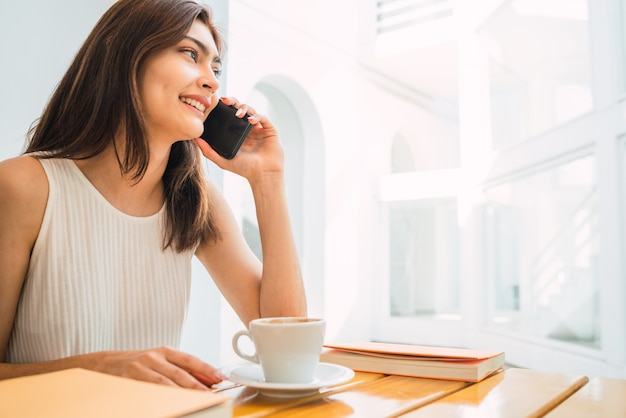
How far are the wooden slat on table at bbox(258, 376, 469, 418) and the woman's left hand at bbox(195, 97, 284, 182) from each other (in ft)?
2.05

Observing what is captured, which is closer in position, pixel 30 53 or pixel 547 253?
pixel 30 53

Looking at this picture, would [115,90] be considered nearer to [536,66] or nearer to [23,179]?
[23,179]

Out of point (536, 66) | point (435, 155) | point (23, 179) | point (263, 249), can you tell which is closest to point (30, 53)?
point (23, 179)

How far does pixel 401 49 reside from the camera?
5137 mm

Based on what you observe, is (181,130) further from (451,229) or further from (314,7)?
→ (451,229)

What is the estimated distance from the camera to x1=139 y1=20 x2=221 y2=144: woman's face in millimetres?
1075

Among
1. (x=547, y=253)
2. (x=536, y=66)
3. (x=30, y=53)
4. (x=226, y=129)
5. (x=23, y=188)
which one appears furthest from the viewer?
(x=536, y=66)

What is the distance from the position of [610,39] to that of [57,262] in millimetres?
2875

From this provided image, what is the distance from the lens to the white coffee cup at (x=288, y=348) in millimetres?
601

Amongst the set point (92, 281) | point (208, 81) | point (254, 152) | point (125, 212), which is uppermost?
point (208, 81)

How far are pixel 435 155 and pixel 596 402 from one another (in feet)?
19.6

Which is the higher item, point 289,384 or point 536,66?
point 536,66

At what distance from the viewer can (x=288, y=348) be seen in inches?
23.8

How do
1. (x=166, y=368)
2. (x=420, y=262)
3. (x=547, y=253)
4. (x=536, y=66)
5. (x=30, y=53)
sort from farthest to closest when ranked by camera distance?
1. (x=420, y=262)
2. (x=536, y=66)
3. (x=547, y=253)
4. (x=30, y=53)
5. (x=166, y=368)
